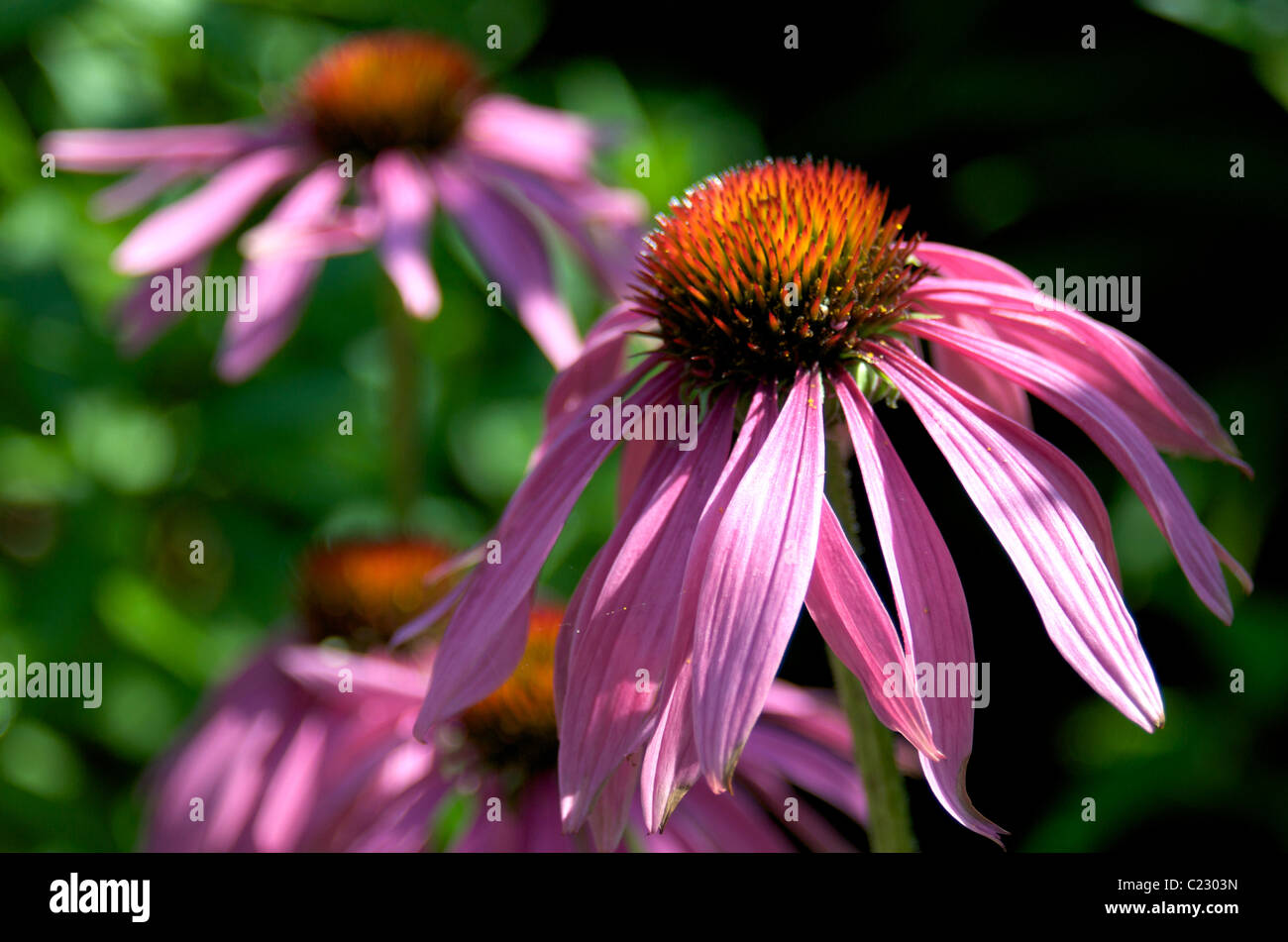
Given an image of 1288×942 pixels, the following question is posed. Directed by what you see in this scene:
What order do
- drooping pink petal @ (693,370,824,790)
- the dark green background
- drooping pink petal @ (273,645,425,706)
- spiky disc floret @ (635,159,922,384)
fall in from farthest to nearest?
the dark green background, drooping pink petal @ (273,645,425,706), spiky disc floret @ (635,159,922,384), drooping pink petal @ (693,370,824,790)

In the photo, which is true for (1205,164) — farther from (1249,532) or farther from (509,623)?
(509,623)

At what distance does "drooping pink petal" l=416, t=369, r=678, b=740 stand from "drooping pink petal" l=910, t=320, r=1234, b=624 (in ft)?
0.99

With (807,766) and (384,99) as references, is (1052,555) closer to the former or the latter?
(807,766)

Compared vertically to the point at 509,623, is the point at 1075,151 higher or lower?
higher

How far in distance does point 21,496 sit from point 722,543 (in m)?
1.72

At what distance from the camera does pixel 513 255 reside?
63.4 inches

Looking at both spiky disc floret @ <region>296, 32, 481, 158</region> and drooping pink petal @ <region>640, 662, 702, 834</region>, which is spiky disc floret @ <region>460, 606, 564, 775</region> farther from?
spiky disc floret @ <region>296, 32, 481, 158</region>

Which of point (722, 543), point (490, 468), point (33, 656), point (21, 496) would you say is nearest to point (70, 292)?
point (21, 496)

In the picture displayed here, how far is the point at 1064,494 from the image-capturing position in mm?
812

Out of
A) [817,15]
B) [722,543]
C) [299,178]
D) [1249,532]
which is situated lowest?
[1249,532]

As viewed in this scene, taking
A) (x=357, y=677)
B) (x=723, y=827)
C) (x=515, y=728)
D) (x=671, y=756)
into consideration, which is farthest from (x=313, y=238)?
(x=671, y=756)

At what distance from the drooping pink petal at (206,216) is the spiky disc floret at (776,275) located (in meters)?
0.83

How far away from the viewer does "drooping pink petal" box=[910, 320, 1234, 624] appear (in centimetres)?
78

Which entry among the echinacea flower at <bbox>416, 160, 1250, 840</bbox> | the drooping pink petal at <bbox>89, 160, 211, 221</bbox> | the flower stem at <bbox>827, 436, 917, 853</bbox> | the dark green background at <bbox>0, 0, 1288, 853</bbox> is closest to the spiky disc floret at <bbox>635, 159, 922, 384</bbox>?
the echinacea flower at <bbox>416, 160, 1250, 840</bbox>
